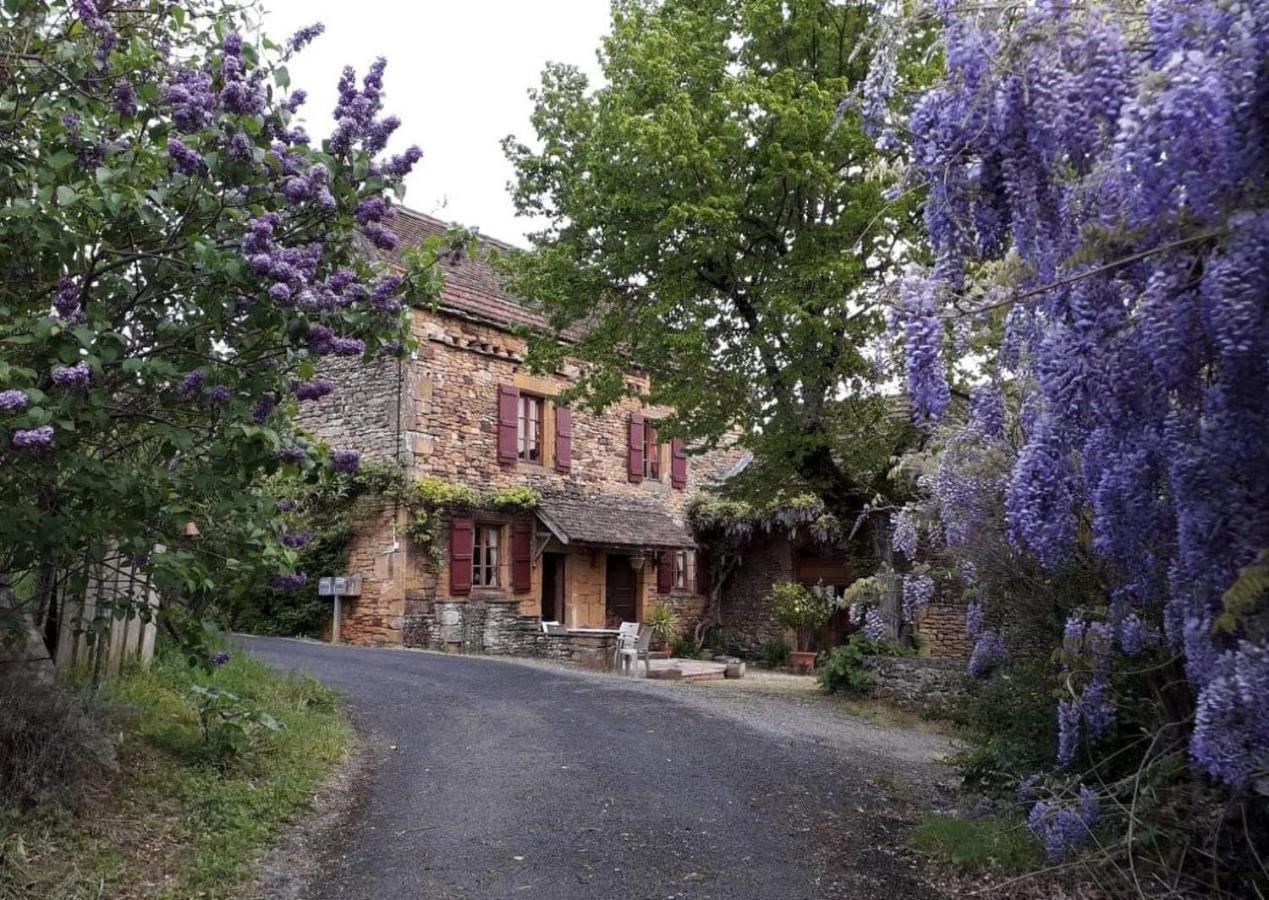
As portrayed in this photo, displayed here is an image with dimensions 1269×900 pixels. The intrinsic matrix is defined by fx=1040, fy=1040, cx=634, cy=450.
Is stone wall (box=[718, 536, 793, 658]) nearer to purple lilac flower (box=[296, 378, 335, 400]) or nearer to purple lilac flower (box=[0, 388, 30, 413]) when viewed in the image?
purple lilac flower (box=[296, 378, 335, 400])

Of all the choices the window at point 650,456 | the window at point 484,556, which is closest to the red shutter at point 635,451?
the window at point 650,456

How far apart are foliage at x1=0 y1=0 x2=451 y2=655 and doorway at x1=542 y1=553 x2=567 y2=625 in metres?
13.8

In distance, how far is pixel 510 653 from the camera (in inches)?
638

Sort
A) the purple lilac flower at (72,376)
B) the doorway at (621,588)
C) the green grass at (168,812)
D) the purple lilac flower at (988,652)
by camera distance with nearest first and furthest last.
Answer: the purple lilac flower at (72,376) → the green grass at (168,812) → the purple lilac flower at (988,652) → the doorway at (621,588)

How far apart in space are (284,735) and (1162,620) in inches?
212

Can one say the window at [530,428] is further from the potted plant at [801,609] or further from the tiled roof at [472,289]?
the potted plant at [801,609]

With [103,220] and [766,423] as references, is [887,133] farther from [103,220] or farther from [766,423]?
[766,423]

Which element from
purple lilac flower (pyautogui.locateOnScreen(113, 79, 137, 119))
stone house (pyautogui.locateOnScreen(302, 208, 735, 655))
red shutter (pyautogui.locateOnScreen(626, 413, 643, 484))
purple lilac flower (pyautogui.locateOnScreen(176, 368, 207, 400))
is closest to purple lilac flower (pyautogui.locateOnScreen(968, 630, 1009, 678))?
purple lilac flower (pyautogui.locateOnScreen(176, 368, 207, 400))

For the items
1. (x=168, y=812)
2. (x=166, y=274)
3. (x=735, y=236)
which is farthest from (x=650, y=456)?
(x=166, y=274)

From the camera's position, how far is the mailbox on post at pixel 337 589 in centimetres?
1648

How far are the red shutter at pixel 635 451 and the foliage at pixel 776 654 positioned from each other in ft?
13.4

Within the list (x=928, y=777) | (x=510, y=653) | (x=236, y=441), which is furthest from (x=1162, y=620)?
(x=510, y=653)

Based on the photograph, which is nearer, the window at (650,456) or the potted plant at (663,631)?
the potted plant at (663,631)

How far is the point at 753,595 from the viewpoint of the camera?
66.6ft
